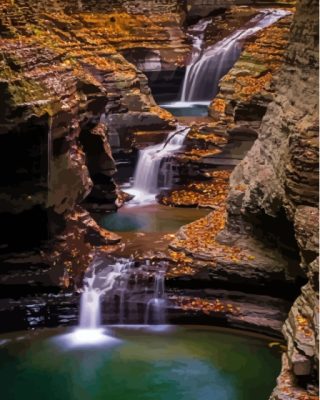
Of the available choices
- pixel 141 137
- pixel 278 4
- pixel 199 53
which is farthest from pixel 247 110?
pixel 278 4

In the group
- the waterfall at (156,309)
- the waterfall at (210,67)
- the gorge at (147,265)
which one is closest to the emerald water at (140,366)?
the gorge at (147,265)

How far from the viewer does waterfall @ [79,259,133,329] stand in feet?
41.3

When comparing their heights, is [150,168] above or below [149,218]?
above

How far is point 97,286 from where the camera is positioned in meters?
12.9

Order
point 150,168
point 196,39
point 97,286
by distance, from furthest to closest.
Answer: point 196,39, point 150,168, point 97,286

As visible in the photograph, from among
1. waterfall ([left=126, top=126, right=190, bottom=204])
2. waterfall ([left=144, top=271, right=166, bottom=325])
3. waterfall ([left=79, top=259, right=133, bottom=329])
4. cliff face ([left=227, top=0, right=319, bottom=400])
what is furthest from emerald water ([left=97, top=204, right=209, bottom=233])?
waterfall ([left=144, top=271, right=166, bottom=325])

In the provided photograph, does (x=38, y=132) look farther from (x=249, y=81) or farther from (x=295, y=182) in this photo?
(x=249, y=81)

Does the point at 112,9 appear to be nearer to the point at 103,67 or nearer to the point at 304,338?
the point at 103,67

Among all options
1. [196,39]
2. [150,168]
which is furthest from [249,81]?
[196,39]

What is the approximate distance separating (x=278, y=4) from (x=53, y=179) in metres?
19.8

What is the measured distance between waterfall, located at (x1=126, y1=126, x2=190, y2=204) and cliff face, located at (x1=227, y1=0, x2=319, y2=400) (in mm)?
6080

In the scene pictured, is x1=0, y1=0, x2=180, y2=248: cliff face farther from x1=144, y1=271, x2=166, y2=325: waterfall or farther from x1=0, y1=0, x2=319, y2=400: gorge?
x1=144, y1=271, x2=166, y2=325: waterfall

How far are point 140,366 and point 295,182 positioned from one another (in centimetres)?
394

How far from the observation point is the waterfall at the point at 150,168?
19.6m
